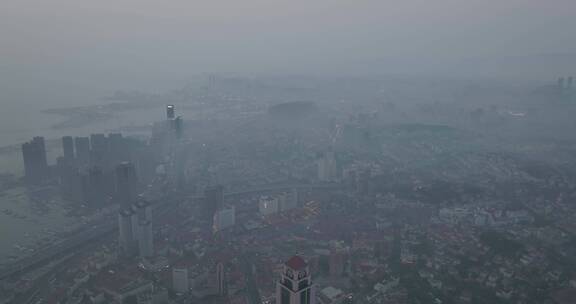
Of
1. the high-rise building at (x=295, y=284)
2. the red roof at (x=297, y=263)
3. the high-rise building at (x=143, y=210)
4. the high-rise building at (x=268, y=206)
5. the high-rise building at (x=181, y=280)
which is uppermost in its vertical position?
the red roof at (x=297, y=263)

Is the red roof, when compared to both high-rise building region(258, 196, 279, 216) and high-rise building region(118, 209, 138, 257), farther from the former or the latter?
high-rise building region(258, 196, 279, 216)

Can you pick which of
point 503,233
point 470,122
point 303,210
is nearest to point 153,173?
point 303,210

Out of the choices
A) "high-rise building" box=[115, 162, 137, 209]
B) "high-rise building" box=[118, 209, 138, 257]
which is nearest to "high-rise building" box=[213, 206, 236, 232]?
"high-rise building" box=[118, 209, 138, 257]

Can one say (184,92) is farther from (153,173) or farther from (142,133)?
(153,173)

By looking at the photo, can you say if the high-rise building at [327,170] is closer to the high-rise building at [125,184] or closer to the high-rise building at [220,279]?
the high-rise building at [125,184]

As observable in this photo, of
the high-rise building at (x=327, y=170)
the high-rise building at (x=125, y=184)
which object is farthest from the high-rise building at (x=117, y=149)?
the high-rise building at (x=327, y=170)
